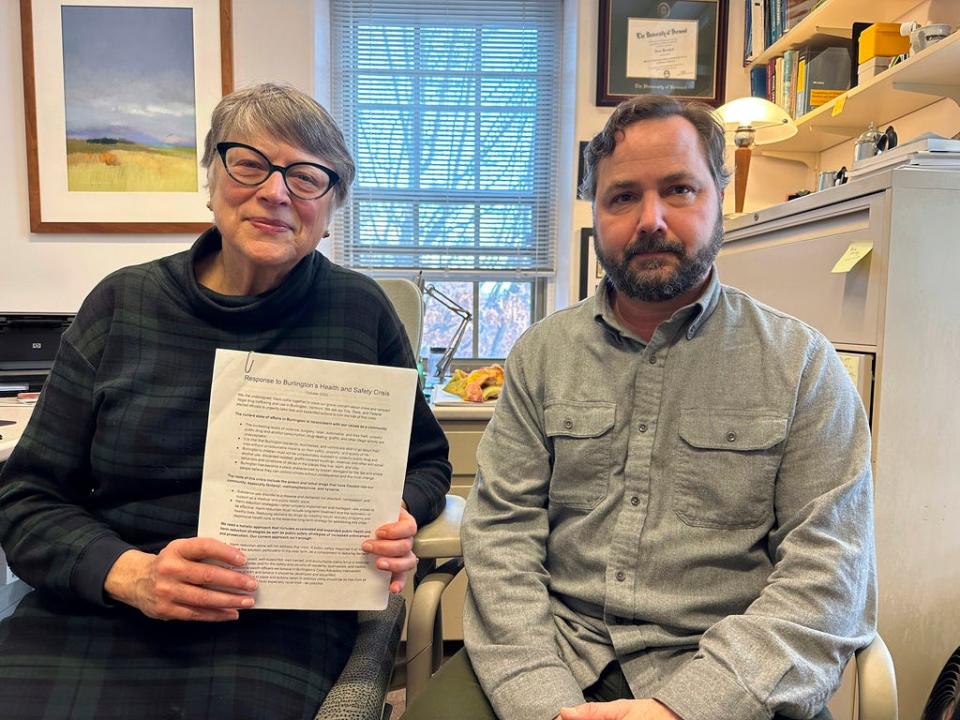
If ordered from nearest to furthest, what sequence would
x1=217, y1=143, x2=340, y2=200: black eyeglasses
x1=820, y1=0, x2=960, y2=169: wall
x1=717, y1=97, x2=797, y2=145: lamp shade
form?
x1=217, y1=143, x2=340, y2=200: black eyeglasses → x1=820, y1=0, x2=960, y2=169: wall → x1=717, y1=97, x2=797, y2=145: lamp shade

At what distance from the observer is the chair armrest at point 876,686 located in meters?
0.72

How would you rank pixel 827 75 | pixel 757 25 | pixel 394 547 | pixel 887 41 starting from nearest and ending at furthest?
pixel 394 547
pixel 887 41
pixel 827 75
pixel 757 25

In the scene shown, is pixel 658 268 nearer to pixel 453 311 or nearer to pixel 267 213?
pixel 267 213

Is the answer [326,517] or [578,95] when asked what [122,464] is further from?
[578,95]

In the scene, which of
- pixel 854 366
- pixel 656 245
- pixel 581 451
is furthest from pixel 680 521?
pixel 854 366

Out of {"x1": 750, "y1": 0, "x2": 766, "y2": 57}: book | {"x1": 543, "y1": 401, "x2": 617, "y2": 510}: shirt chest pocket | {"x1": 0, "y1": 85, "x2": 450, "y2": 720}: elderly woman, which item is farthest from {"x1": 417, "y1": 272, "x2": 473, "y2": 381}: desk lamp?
{"x1": 750, "y1": 0, "x2": 766, "y2": 57}: book

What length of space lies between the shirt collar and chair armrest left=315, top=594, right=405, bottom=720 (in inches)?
21.8

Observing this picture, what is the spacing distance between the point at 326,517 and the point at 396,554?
0.35 ft

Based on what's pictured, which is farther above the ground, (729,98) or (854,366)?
(729,98)

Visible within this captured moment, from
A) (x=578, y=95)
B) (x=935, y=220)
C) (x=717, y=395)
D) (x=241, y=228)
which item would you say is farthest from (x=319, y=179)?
(x=578, y=95)

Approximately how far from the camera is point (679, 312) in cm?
95

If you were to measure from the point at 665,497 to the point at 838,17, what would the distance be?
1823 mm

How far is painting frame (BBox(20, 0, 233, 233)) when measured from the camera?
2.27 meters

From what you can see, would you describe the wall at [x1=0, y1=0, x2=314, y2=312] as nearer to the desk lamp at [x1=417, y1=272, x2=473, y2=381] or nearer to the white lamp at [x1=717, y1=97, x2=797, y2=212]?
the desk lamp at [x1=417, y1=272, x2=473, y2=381]
